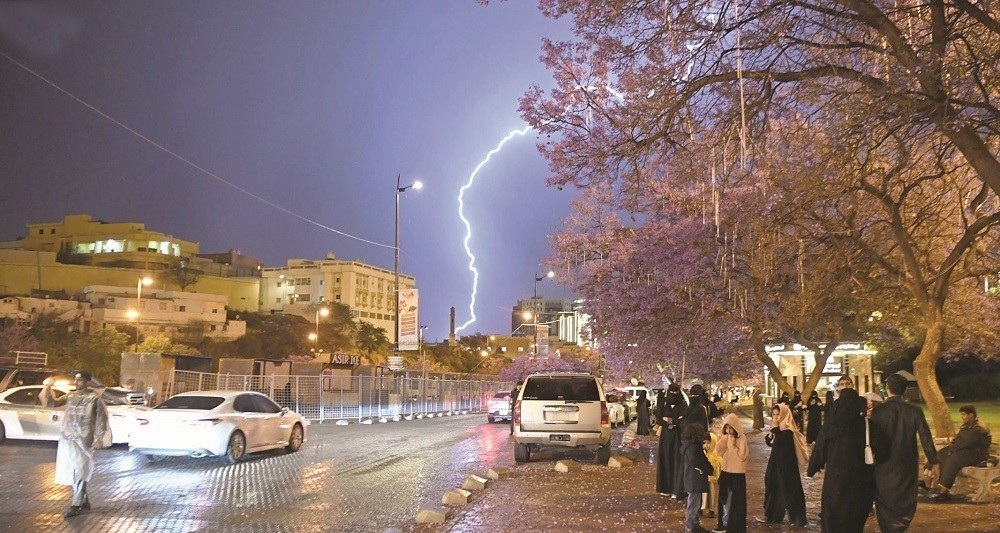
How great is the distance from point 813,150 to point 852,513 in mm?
11079

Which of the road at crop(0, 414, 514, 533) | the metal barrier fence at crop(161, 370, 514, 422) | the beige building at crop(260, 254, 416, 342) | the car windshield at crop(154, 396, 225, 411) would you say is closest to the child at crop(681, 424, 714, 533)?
the road at crop(0, 414, 514, 533)

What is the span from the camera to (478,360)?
114 m

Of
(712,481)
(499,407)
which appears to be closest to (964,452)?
Result: (712,481)

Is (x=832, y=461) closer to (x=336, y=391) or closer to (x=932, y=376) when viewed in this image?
(x=932, y=376)

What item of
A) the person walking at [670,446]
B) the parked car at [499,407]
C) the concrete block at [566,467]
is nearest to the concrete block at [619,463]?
Result: the concrete block at [566,467]

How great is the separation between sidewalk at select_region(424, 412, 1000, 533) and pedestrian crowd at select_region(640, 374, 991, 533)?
311 millimetres

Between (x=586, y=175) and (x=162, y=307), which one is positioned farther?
(x=162, y=307)

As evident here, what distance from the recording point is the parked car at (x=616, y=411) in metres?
31.1

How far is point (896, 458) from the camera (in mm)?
7586

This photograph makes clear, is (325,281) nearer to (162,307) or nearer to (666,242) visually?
(162,307)

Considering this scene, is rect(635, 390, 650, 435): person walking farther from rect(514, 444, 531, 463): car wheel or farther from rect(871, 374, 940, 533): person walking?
rect(871, 374, 940, 533): person walking

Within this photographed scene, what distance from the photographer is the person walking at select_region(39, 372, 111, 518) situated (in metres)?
9.95

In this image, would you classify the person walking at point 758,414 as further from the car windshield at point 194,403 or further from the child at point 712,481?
the child at point 712,481

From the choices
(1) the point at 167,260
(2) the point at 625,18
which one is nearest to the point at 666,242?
(2) the point at 625,18
